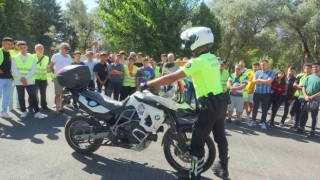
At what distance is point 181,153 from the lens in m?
4.81

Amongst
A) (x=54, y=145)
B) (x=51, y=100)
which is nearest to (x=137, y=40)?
(x=51, y=100)

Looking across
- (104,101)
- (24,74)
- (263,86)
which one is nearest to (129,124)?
(104,101)

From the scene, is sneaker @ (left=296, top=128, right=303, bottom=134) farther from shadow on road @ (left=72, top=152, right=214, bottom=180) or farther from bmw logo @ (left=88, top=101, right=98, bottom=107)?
bmw logo @ (left=88, top=101, right=98, bottom=107)

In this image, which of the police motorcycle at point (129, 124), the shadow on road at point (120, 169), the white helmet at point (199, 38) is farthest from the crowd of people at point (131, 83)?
the white helmet at point (199, 38)

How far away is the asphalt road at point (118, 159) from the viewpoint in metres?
4.76

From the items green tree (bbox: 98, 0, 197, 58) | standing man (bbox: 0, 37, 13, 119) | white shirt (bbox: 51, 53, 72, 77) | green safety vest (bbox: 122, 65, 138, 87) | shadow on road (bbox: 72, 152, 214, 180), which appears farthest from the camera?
green tree (bbox: 98, 0, 197, 58)

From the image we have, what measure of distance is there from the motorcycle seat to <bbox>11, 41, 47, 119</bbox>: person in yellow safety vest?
3.18 meters

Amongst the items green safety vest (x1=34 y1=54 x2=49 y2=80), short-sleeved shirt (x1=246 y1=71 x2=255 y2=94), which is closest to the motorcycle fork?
short-sleeved shirt (x1=246 y1=71 x2=255 y2=94)

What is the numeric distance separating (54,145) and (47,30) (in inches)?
2014

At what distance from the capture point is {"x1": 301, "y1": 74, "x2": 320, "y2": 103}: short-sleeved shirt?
8086 millimetres

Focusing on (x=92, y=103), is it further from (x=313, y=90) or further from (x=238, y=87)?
(x=313, y=90)

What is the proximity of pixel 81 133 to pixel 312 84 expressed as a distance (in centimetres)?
567

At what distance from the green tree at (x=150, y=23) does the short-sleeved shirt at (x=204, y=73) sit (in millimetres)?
21079

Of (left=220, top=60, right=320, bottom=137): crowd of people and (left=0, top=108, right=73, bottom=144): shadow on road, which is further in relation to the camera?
(left=220, top=60, right=320, bottom=137): crowd of people
